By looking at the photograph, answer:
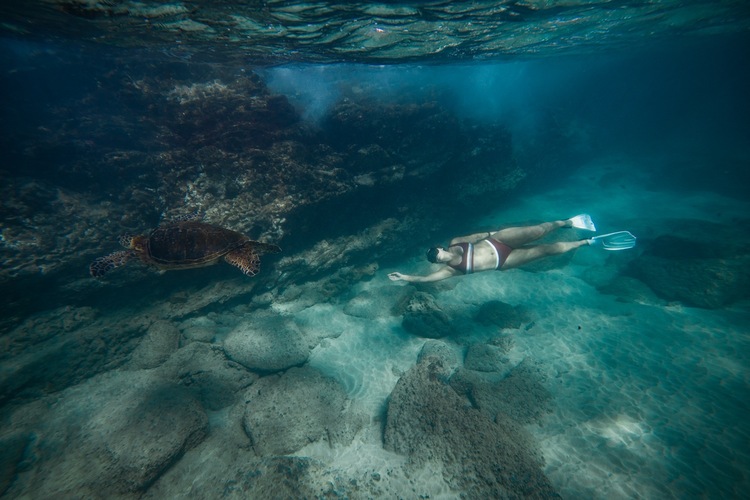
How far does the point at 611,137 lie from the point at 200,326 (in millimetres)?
38625

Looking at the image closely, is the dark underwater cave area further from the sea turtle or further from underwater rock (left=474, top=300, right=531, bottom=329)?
underwater rock (left=474, top=300, right=531, bottom=329)

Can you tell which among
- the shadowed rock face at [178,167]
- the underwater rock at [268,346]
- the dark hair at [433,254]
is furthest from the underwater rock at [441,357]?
the shadowed rock face at [178,167]

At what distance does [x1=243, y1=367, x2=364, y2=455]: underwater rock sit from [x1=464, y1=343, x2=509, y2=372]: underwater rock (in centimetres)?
335

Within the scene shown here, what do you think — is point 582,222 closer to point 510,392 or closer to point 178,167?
point 510,392

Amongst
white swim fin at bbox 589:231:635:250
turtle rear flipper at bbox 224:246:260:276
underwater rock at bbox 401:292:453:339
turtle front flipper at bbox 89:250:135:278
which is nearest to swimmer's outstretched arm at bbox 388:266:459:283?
underwater rock at bbox 401:292:453:339

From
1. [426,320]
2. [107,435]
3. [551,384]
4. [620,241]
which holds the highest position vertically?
[620,241]

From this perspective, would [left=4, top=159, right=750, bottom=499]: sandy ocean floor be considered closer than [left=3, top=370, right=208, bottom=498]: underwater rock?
No

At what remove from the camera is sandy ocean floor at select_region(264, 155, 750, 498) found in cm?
520

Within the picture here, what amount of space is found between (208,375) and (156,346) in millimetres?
1876

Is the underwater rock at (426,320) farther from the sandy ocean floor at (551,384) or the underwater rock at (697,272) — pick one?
the underwater rock at (697,272)

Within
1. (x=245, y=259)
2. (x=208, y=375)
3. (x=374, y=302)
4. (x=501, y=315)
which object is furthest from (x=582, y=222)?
Result: (x=208, y=375)

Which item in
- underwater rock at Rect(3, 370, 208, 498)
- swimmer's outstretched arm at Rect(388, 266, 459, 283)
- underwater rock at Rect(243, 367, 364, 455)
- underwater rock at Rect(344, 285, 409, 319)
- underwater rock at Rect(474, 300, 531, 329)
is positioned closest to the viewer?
underwater rock at Rect(3, 370, 208, 498)

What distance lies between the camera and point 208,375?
6832 millimetres

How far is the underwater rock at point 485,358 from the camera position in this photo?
7492mm
